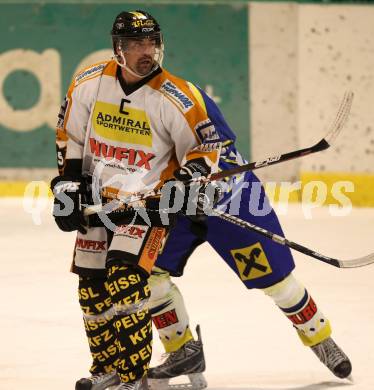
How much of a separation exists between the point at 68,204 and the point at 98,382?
23.9 inches

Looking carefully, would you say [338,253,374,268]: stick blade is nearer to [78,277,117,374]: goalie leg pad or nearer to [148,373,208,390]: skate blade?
[148,373,208,390]: skate blade

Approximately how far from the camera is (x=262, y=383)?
440 cm

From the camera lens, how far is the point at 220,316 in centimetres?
548

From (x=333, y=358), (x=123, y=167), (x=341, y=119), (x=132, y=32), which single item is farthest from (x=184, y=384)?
(x=132, y=32)

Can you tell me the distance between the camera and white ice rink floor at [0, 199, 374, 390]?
4.51 meters

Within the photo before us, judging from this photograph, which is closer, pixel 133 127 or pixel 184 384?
pixel 133 127

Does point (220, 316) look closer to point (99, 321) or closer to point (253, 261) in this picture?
point (253, 261)

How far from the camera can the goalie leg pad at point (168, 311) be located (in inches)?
175

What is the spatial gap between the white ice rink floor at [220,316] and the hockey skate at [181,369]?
0.07 metres

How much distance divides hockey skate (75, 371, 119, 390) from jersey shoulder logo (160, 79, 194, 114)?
3.08 feet

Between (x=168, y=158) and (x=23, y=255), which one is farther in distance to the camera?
(x=23, y=255)

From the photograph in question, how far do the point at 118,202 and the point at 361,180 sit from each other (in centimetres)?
473

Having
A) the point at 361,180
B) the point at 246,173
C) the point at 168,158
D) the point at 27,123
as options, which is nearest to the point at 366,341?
the point at 246,173

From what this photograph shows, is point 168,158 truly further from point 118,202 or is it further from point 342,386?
point 342,386
